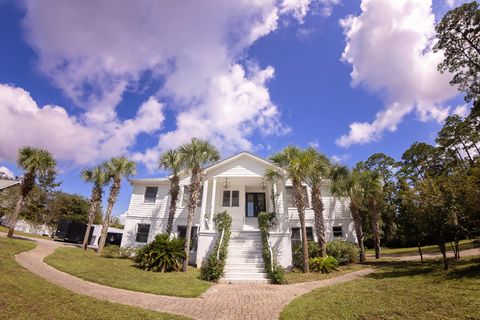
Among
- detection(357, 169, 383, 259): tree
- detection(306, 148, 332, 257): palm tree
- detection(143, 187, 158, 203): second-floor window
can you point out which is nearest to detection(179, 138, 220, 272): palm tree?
detection(143, 187, 158, 203): second-floor window

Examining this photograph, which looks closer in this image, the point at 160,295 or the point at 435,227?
the point at 160,295

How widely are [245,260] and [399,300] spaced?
8006mm

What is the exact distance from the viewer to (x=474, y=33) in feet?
54.3

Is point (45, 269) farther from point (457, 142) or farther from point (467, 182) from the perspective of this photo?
point (457, 142)

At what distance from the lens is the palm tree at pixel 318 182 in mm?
14734

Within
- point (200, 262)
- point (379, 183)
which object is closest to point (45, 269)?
point (200, 262)

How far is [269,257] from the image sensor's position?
12.5 m

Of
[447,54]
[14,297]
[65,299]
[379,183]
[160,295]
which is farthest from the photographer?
[379,183]

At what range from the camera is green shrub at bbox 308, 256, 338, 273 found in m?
13.0

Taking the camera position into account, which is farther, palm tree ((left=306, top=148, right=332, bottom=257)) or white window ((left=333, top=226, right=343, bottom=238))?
white window ((left=333, top=226, right=343, bottom=238))

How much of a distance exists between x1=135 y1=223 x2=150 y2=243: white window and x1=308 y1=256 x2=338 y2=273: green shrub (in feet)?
44.4

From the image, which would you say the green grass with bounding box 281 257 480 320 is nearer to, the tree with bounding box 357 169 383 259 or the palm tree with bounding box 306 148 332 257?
the palm tree with bounding box 306 148 332 257

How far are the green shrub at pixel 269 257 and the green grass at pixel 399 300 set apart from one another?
2375 mm

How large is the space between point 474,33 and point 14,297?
28700 mm
